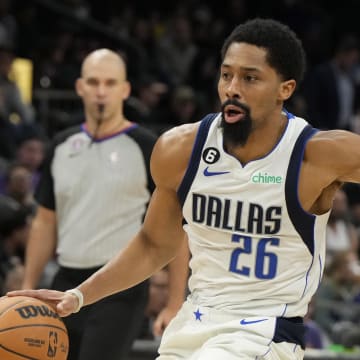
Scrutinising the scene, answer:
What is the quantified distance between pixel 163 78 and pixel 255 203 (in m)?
9.12

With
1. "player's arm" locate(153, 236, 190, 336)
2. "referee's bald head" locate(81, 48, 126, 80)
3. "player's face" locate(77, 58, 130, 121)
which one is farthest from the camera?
"referee's bald head" locate(81, 48, 126, 80)

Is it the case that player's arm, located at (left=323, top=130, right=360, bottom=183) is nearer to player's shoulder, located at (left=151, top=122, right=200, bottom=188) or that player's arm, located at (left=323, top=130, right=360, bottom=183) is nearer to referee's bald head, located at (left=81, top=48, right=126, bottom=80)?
player's shoulder, located at (left=151, top=122, right=200, bottom=188)

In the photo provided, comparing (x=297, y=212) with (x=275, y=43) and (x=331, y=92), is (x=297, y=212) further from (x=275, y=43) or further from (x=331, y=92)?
(x=331, y=92)

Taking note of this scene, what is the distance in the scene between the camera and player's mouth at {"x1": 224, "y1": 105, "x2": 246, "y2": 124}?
3.81 m

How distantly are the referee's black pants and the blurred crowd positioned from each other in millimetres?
2276

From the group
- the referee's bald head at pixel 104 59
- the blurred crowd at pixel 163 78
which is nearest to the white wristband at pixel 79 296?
the referee's bald head at pixel 104 59

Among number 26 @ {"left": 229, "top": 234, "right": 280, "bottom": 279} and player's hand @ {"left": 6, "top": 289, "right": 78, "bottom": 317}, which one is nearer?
number 26 @ {"left": 229, "top": 234, "right": 280, "bottom": 279}

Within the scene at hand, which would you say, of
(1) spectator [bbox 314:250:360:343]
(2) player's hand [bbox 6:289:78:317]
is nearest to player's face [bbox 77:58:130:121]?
(2) player's hand [bbox 6:289:78:317]

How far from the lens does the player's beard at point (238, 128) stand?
382 centimetres

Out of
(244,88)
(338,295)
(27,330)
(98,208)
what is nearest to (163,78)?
(338,295)

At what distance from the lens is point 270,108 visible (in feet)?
12.9

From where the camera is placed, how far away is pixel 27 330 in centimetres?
381

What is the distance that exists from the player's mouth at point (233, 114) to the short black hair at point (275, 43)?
0.70 feet

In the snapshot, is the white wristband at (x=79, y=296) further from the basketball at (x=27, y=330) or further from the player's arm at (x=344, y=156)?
the player's arm at (x=344, y=156)
